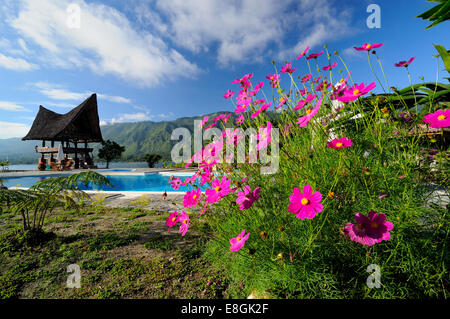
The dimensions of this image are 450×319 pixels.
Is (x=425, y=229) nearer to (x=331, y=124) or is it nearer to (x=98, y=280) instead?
(x=331, y=124)

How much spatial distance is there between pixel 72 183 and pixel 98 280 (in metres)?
1.23

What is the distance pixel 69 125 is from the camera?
18516 mm

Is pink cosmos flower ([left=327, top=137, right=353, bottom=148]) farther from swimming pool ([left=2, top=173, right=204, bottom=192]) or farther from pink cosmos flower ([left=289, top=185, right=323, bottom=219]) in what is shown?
swimming pool ([left=2, top=173, right=204, bottom=192])

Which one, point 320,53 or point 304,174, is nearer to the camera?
point 304,174

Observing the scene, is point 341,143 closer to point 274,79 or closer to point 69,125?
point 274,79

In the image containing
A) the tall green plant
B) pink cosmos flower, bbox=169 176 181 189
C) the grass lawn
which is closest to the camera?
the grass lawn

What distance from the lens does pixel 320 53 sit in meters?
1.50

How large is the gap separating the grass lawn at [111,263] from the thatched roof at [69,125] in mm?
19941


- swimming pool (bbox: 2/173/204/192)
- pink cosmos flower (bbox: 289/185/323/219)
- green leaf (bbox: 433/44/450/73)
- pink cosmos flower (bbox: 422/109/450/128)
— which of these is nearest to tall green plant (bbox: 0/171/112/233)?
pink cosmos flower (bbox: 289/185/323/219)

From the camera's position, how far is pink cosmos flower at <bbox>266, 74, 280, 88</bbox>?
1.71 meters

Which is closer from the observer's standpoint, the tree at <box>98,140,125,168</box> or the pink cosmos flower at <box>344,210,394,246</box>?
the pink cosmos flower at <box>344,210,394,246</box>

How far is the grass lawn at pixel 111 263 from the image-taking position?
1.48 meters

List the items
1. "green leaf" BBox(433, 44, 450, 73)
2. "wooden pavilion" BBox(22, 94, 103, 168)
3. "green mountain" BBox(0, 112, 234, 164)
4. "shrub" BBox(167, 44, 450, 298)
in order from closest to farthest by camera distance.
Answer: "shrub" BBox(167, 44, 450, 298)
"green leaf" BBox(433, 44, 450, 73)
"wooden pavilion" BBox(22, 94, 103, 168)
"green mountain" BBox(0, 112, 234, 164)

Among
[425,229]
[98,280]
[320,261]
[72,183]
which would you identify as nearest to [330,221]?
[320,261]
